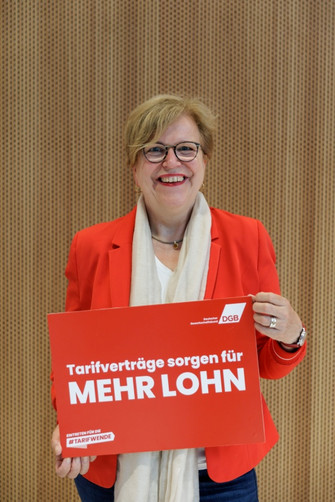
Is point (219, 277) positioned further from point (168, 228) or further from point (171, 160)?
point (171, 160)

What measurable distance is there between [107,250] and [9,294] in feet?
3.73

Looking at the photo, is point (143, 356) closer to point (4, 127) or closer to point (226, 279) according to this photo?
point (226, 279)

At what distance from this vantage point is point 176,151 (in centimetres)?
148

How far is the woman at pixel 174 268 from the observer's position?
1.40 metres

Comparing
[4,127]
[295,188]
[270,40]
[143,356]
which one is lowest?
[143,356]

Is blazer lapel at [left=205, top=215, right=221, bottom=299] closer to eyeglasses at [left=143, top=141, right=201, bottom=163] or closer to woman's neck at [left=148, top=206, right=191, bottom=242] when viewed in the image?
woman's neck at [left=148, top=206, right=191, bottom=242]

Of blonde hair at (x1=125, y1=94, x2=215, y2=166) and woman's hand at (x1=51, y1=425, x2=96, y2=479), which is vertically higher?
blonde hair at (x1=125, y1=94, x2=215, y2=166)

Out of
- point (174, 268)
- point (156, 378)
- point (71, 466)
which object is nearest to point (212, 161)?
point (174, 268)

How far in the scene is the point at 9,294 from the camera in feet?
8.25

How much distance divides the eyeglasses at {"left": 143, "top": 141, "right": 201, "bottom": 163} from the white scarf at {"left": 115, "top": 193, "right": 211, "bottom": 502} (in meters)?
0.18

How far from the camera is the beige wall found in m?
2.38

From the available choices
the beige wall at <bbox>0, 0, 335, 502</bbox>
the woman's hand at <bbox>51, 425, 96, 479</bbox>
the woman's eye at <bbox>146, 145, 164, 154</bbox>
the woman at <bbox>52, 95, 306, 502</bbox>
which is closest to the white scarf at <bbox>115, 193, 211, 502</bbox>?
the woman at <bbox>52, 95, 306, 502</bbox>

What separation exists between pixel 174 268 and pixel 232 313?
28cm

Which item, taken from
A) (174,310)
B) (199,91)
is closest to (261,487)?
(174,310)
